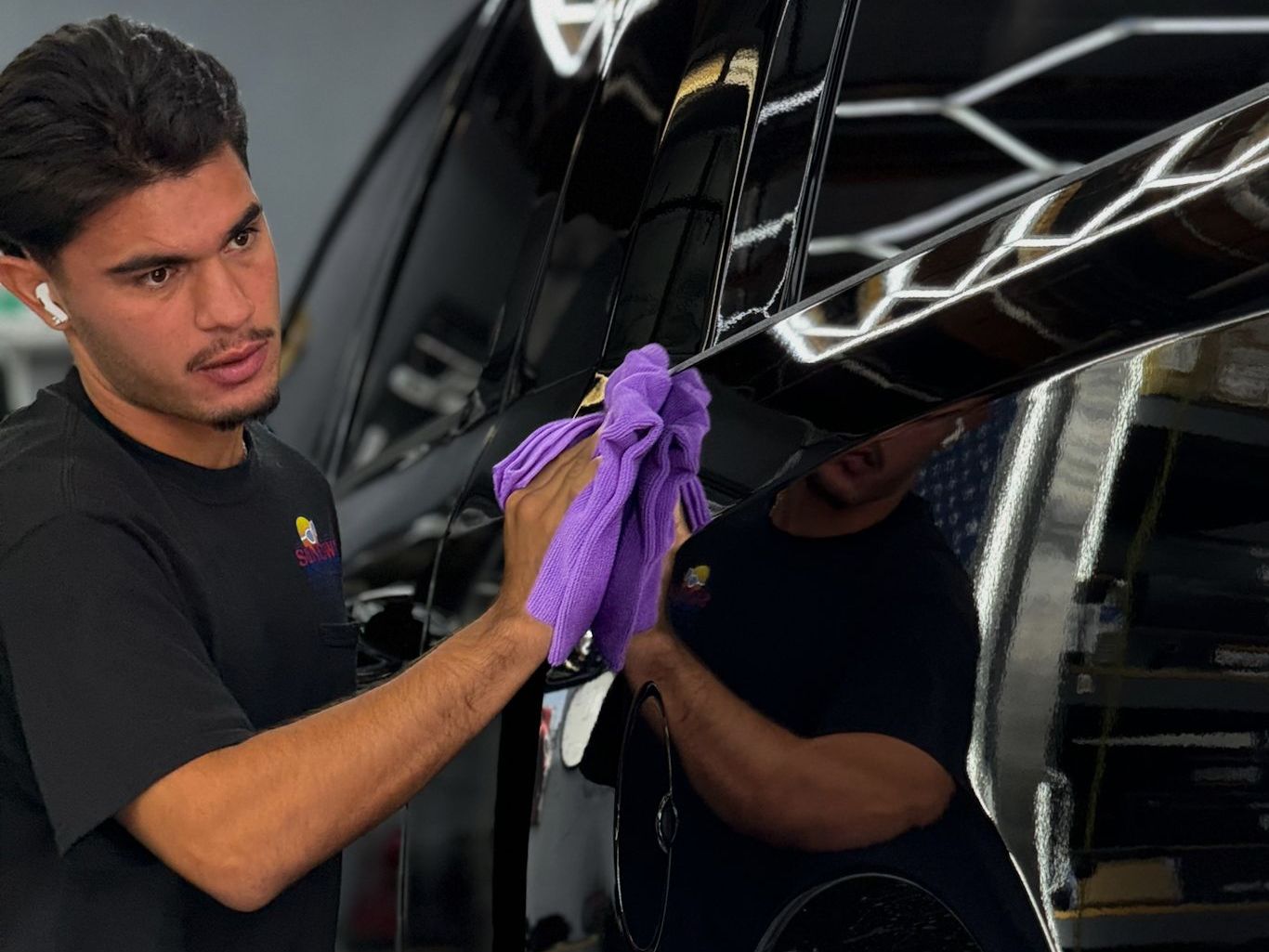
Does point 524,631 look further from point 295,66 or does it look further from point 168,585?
point 295,66

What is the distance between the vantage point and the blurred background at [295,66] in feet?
8.25

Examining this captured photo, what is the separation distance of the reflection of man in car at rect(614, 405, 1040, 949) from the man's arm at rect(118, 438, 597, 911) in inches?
6.2

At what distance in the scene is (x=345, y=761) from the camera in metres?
1.25

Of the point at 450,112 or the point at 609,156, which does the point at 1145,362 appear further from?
the point at 450,112

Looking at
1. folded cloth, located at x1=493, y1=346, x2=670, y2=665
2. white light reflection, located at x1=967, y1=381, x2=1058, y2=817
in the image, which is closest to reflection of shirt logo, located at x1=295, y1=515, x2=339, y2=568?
folded cloth, located at x1=493, y1=346, x2=670, y2=665

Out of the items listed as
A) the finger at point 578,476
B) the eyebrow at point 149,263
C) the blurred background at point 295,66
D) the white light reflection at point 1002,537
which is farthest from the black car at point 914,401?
the blurred background at point 295,66

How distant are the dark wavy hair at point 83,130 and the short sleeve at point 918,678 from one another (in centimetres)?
79

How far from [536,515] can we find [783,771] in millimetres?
319

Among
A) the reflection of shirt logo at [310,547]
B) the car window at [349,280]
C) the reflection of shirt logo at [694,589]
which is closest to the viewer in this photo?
the reflection of shirt logo at [694,589]

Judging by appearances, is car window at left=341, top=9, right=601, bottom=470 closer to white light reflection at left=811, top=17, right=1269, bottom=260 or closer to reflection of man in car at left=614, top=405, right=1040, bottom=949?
white light reflection at left=811, top=17, right=1269, bottom=260

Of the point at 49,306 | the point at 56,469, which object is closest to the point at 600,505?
the point at 56,469

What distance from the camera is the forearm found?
4.02ft

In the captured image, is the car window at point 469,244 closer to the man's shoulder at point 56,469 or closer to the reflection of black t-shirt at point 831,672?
the man's shoulder at point 56,469

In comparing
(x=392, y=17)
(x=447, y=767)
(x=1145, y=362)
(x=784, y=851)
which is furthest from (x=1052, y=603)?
(x=392, y=17)
